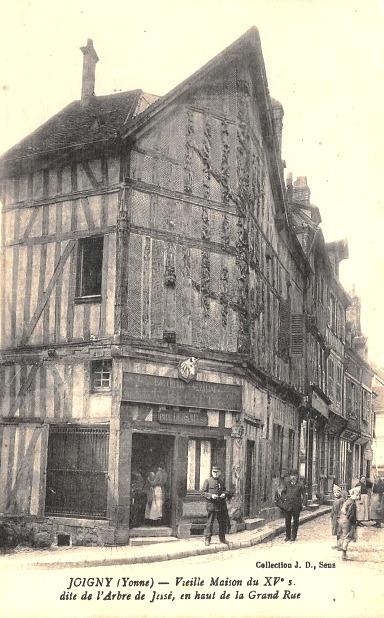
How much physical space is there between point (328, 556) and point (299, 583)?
8.14 feet

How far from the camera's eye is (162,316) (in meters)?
13.4

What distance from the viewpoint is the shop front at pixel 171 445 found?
12797 millimetres

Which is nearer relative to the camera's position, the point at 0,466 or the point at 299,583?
the point at 299,583

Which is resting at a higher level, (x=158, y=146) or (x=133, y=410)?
(x=158, y=146)

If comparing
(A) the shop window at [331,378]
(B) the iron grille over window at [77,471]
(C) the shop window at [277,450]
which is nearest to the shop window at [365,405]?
(A) the shop window at [331,378]

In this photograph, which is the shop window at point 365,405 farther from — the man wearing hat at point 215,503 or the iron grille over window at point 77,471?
the iron grille over window at point 77,471

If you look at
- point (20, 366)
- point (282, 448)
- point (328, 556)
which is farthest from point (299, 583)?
point (282, 448)

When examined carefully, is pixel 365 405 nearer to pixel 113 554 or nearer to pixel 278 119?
pixel 278 119

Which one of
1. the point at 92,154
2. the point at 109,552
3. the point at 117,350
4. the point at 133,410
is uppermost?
the point at 92,154

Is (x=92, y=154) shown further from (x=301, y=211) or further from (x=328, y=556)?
(x=301, y=211)

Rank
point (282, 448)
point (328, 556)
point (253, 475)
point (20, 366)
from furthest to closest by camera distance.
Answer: point (282, 448), point (253, 475), point (20, 366), point (328, 556)

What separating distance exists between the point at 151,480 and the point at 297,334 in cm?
759

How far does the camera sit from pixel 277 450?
1859cm

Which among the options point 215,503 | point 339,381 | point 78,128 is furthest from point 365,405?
point 78,128
